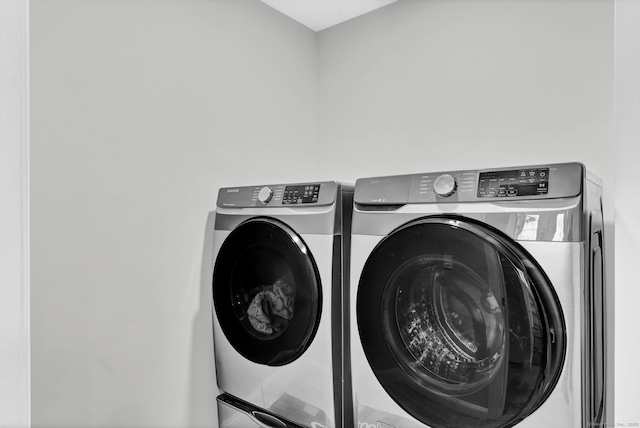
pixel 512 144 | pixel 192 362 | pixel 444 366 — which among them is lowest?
pixel 192 362

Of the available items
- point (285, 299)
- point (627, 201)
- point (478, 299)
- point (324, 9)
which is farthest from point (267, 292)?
point (324, 9)

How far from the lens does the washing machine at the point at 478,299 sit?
0.94 meters

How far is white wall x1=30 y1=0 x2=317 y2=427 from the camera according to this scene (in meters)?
1.26

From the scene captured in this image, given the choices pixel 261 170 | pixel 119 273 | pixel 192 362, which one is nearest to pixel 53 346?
pixel 119 273

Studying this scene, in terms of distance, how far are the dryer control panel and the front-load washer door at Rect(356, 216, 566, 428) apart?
7 centimetres

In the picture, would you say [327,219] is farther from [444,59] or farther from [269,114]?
[444,59]

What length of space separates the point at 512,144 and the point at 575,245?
0.87 metres

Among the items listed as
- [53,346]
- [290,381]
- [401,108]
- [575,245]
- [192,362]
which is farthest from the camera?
[401,108]

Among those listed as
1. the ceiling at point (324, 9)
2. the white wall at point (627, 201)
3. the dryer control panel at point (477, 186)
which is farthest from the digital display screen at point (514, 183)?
the ceiling at point (324, 9)

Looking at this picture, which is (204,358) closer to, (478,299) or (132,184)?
(132,184)

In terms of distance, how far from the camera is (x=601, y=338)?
3.97 ft

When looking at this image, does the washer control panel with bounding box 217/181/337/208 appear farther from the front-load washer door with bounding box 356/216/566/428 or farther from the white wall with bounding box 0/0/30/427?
the white wall with bounding box 0/0/30/427

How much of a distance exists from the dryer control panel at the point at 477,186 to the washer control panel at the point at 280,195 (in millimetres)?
110

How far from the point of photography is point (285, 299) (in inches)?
55.8
